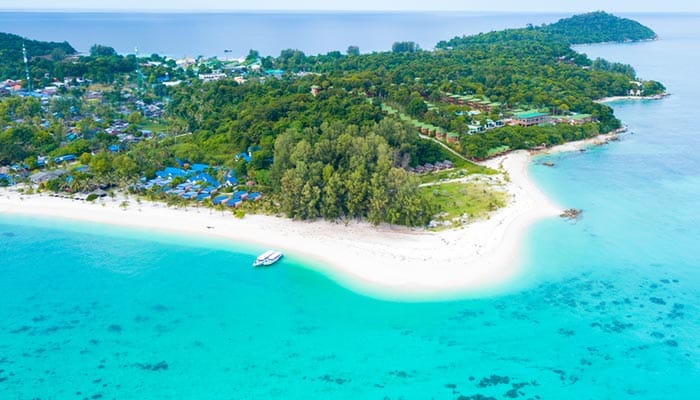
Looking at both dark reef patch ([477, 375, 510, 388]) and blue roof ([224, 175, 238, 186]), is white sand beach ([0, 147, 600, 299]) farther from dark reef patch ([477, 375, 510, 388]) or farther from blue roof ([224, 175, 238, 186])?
dark reef patch ([477, 375, 510, 388])

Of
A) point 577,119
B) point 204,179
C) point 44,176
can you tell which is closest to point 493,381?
point 204,179


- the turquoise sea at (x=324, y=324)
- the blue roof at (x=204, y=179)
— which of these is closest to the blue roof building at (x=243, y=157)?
the blue roof at (x=204, y=179)

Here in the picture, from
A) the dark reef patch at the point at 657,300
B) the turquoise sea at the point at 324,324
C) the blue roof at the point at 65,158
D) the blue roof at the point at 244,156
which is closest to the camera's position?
the turquoise sea at the point at 324,324

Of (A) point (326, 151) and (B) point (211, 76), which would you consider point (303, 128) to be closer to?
(A) point (326, 151)

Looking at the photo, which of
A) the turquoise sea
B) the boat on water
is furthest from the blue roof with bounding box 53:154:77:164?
the boat on water

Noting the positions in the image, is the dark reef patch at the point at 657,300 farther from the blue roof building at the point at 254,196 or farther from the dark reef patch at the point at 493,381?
the blue roof building at the point at 254,196

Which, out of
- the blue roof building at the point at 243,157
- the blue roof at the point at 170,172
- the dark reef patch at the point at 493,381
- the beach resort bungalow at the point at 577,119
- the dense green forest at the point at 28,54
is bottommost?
the dark reef patch at the point at 493,381
